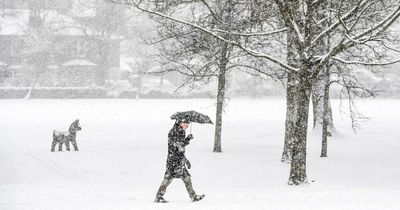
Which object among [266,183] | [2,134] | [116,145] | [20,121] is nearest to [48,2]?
[20,121]

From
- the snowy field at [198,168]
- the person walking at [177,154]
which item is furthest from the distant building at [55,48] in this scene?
the person walking at [177,154]

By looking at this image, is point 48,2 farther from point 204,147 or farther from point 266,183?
point 266,183

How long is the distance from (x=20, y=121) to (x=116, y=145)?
1336 centimetres

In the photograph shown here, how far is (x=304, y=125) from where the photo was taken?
12586mm

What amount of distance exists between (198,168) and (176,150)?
7158mm

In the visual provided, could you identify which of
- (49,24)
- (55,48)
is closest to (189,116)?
(55,48)

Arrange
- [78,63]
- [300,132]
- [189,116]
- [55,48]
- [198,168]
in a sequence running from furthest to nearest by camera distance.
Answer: [78,63]
[55,48]
[198,168]
[300,132]
[189,116]

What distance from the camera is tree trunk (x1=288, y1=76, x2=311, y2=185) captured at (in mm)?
12492

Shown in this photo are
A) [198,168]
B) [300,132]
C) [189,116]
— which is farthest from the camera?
[198,168]

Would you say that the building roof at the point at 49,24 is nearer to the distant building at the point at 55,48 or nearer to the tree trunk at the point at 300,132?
the distant building at the point at 55,48

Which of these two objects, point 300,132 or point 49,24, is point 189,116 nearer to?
point 300,132

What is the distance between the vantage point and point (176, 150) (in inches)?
404

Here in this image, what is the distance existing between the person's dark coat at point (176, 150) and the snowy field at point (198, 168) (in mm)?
594

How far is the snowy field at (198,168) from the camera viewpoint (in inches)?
405
